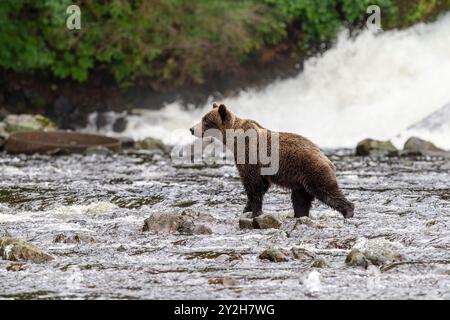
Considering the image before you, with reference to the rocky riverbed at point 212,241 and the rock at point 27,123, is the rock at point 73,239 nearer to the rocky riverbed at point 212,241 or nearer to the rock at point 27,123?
the rocky riverbed at point 212,241

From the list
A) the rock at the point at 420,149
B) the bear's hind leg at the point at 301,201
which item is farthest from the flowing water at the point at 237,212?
the rock at the point at 420,149

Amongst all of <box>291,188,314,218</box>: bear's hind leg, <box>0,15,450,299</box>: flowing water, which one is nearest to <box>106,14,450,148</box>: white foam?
<box>0,15,450,299</box>: flowing water

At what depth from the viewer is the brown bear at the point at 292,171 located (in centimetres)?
1137

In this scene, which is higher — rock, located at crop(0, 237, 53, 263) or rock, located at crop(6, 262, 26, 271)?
rock, located at crop(0, 237, 53, 263)

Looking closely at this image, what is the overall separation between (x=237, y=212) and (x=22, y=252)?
143 inches

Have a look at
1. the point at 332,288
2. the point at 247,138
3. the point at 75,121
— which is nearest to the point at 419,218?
the point at 247,138

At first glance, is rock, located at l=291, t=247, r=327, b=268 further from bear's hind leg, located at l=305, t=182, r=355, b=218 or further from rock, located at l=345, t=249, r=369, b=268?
bear's hind leg, located at l=305, t=182, r=355, b=218

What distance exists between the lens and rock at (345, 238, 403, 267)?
9.30 m

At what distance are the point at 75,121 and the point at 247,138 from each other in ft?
44.8

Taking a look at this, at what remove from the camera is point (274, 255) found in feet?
31.3

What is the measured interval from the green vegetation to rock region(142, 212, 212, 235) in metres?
13.9

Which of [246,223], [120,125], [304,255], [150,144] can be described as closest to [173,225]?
[246,223]

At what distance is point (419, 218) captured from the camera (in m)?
11.8
